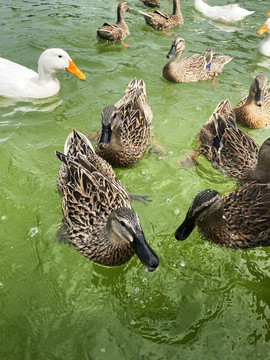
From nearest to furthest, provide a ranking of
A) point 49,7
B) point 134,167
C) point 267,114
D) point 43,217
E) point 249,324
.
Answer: point 249,324 < point 43,217 < point 134,167 < point 267,114 < point 49,7

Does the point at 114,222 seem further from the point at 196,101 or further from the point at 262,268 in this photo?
the point at 196,101

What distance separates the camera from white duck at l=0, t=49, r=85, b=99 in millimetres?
5723

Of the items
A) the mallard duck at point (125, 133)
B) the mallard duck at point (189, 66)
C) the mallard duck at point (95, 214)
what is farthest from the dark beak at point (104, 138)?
the mallard duck at point (189, 66)

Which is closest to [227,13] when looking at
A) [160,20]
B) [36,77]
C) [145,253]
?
[160,20]

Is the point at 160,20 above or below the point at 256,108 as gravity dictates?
above

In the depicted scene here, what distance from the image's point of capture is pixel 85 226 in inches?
135

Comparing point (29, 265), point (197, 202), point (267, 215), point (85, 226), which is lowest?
point (29, 265)

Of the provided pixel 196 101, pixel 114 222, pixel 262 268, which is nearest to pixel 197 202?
pixel 114 222

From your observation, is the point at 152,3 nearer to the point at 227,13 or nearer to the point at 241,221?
the point at 227,13

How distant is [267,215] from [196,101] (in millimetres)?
3665

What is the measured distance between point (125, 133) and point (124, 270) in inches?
83.9

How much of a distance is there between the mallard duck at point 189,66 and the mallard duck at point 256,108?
1852mm

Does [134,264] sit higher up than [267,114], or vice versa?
[267,114]

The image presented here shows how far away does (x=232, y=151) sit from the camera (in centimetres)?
452
